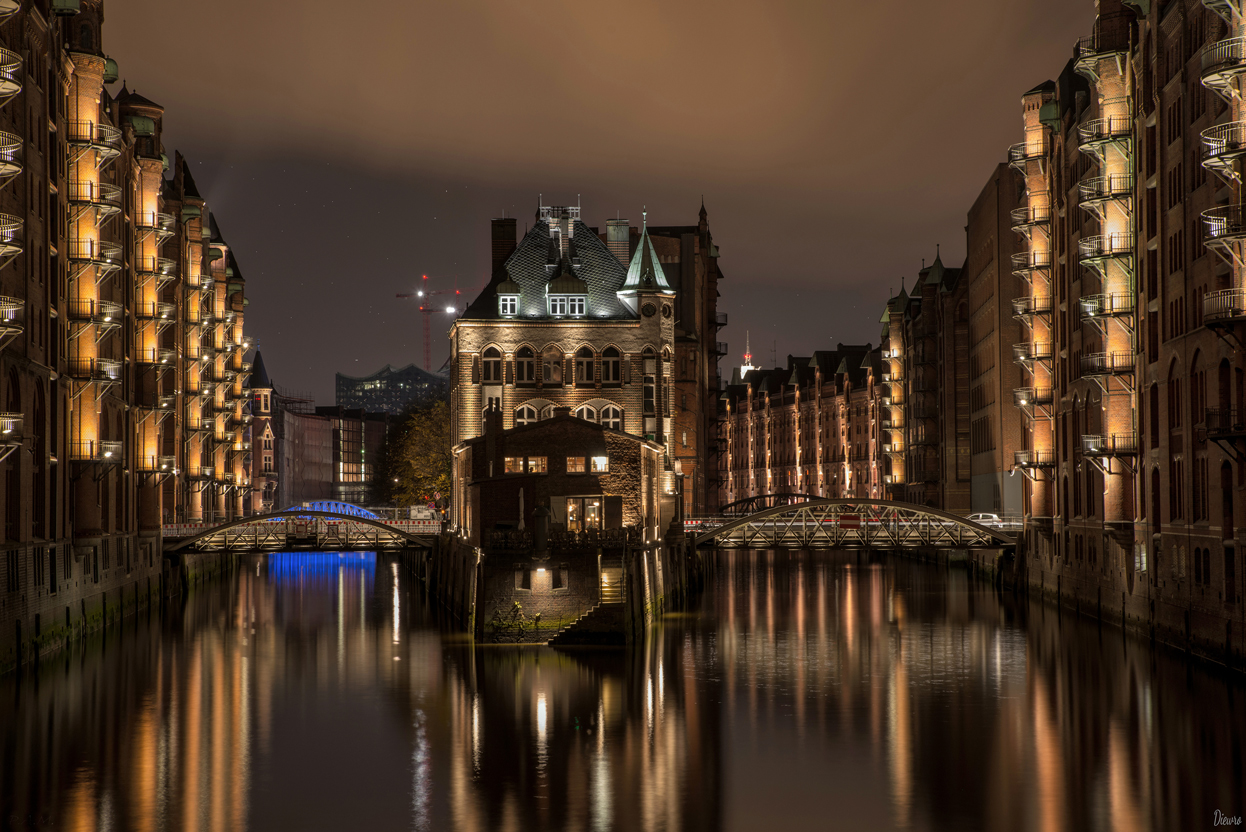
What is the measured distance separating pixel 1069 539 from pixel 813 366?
12093 centimetres

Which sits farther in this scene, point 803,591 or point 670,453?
point 803,591

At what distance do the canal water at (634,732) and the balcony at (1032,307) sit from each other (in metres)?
16.1

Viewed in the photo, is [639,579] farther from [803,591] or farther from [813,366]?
[813,366]

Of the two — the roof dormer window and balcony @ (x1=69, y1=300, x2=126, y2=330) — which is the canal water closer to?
balcony @ (x1=69, y1=300, x2=126, y2=330)

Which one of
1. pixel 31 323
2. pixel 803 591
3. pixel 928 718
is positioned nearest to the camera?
pixel 928 718

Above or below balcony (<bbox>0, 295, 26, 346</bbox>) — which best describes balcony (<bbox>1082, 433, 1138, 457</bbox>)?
below

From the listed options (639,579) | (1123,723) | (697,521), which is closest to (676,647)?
(639,579)

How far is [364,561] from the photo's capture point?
497 ft

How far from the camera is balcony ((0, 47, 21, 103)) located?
42.4m

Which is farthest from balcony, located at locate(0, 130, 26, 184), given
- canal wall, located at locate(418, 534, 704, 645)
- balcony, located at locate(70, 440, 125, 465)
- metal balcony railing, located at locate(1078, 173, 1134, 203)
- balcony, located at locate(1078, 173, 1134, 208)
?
metal balcony railing, located at locate(1078, 173, 1134, 203)

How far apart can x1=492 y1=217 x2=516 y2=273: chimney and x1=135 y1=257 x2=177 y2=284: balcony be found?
2246 cm

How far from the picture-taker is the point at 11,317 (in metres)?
46.4

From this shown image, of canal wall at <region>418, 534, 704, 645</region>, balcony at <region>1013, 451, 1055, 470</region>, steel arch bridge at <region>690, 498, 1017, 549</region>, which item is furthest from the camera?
steel arch bridge at <region>690, 498, 1017, 549</region>

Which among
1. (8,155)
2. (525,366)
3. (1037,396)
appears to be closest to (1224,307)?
(1037,396)
